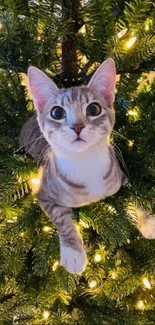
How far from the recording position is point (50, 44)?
23.1 inches

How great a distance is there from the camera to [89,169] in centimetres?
64

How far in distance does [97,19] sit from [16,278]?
0.47 m

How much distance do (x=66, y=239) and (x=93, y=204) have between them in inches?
2.8

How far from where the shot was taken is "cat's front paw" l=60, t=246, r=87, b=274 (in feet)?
2.14

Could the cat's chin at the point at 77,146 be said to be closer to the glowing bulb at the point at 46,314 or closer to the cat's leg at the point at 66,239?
the cat's leg at the point at 66,239

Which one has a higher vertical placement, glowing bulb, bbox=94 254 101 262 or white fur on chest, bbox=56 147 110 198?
white fur on chest, bbox=56 147 110 198

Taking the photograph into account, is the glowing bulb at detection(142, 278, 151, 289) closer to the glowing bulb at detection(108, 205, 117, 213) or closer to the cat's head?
the glowing bulb at detection(108, 205, 117, 213)

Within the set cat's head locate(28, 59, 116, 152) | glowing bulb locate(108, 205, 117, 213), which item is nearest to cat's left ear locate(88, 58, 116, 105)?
cat's head locate(28, 59, 116, 152)

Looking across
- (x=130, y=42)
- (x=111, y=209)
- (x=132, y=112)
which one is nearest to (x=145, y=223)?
(x=111, y=209)

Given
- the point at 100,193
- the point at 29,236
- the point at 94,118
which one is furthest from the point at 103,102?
the point at 29,236

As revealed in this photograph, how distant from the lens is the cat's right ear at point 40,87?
22.9 inches

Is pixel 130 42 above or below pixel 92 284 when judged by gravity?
above

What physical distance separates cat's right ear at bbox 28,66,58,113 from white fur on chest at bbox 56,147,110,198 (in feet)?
0.29

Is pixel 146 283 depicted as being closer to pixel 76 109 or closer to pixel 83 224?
pixel 83 224
